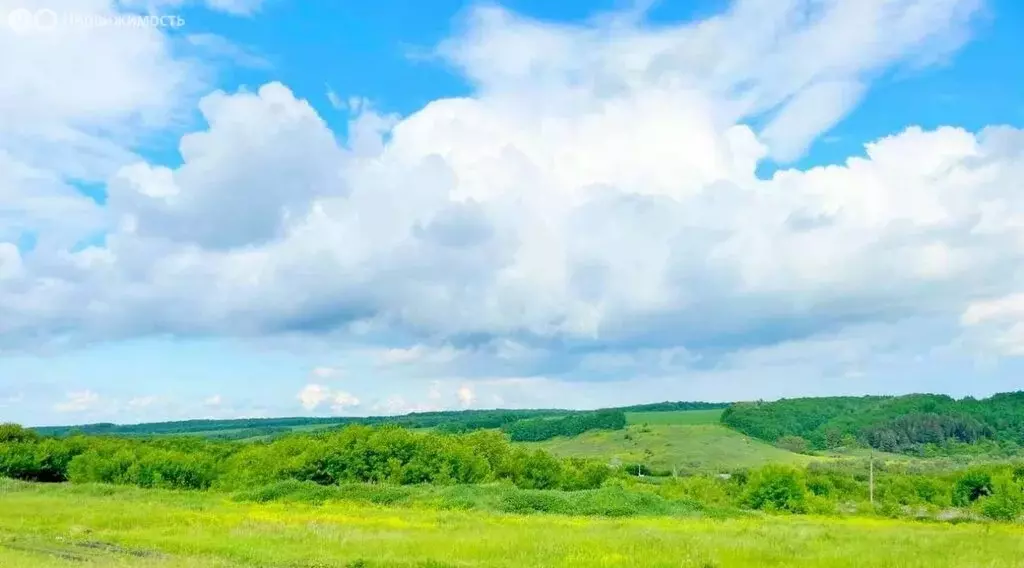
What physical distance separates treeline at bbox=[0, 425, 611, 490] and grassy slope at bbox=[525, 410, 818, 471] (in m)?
62.1

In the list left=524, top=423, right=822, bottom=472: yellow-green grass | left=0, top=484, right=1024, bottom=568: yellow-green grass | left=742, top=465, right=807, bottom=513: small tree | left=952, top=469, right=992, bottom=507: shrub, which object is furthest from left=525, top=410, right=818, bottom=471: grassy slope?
left=0, top=484, right=1024, bottom=568: yellow-green grass

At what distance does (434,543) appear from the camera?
32.4m

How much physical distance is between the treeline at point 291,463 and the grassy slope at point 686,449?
6215 centimetres

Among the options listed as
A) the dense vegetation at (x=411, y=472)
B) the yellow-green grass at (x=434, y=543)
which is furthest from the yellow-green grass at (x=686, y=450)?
the yellow-green grass at (x=434, y=543)

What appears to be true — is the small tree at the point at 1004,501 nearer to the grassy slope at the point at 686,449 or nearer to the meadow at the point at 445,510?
the meadow at the point at 445,510

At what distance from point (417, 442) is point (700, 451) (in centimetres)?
9270

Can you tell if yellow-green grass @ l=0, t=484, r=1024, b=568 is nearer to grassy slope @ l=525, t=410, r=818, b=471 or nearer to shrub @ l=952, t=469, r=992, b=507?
shrub @ l=952, t=469, r=992, b=507

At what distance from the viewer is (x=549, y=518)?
49.1m

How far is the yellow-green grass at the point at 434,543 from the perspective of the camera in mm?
27172

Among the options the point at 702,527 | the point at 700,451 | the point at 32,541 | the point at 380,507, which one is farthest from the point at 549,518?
the point at 700,451

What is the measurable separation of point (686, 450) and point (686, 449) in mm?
1021

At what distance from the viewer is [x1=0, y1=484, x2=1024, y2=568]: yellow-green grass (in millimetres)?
27172

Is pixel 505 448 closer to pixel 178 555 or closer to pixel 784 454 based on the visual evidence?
pixel 178 555

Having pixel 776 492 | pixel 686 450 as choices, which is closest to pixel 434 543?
pixel 776 492
